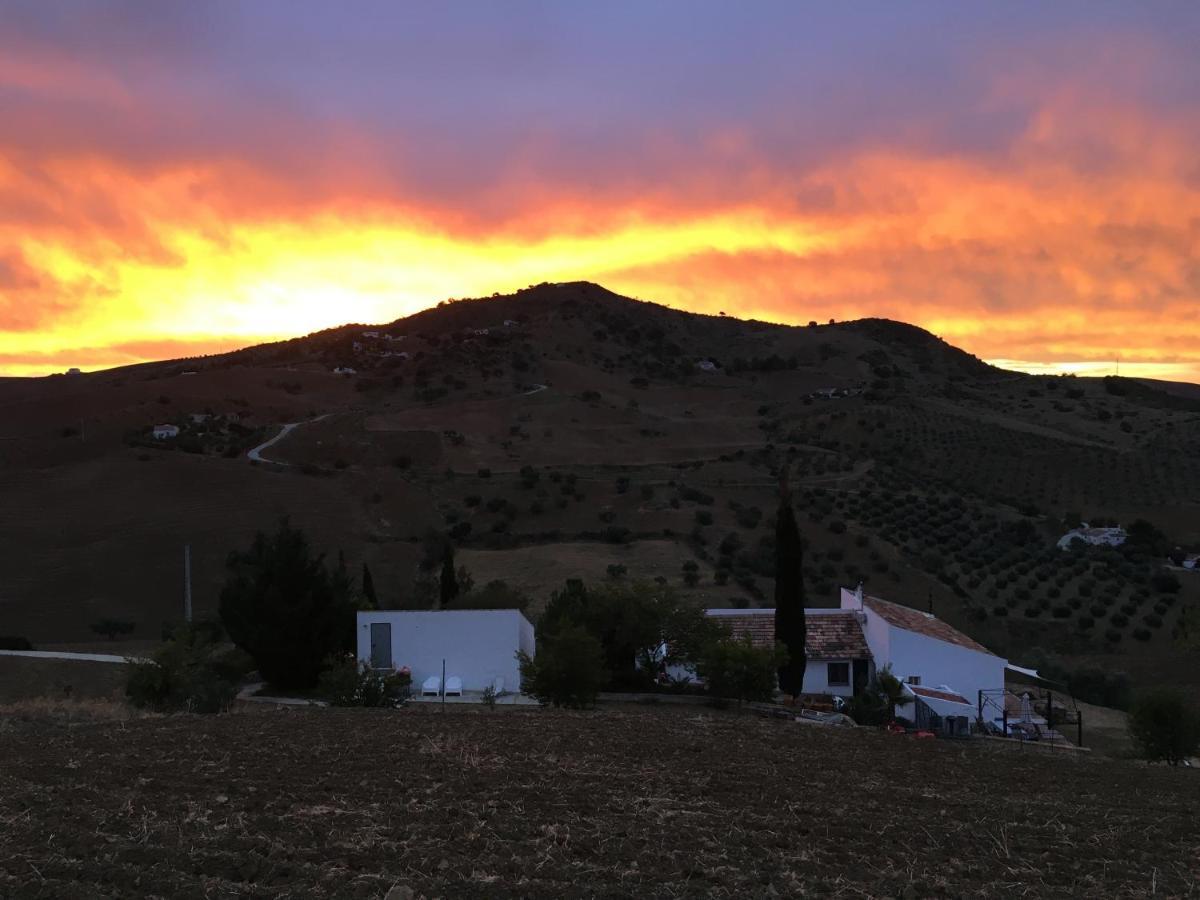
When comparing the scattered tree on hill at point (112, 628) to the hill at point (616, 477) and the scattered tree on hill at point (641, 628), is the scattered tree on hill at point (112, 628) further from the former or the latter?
the scattered tree on hill at point (641, 628)

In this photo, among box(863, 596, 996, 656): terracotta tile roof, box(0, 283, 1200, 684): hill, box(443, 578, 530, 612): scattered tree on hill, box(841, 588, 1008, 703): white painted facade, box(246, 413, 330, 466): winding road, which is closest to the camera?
box(841, 588, 1008, 703): white painted facade

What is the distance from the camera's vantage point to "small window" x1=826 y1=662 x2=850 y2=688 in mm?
31781

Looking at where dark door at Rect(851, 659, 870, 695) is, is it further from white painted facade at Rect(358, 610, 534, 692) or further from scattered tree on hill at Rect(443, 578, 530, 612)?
scattered tree on hill at Rect(443, 578, 530, 612)

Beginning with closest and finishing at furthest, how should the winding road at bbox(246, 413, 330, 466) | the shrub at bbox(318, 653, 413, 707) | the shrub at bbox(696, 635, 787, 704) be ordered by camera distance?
the shrub at bbox(318, 653, 413, 707)
the shrub at bbox(696, 635, 787, 704)
the winding road at bbox(246, 413, 330, 466)

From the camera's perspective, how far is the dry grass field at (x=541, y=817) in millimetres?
7602

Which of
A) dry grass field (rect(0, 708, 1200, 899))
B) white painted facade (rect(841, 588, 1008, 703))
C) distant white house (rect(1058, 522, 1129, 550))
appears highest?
distant white house (rect(1058, 522, 1129, 550))

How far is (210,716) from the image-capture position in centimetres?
1770

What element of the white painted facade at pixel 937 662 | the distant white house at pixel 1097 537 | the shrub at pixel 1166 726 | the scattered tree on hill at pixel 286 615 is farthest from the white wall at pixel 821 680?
the distant white house at pixel 1097 537

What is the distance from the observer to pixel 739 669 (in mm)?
25406

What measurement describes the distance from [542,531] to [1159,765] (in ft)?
131

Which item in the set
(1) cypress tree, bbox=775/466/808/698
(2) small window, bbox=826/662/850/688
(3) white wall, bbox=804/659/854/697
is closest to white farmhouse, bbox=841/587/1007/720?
(2) small window, bbox=826/662/850/688

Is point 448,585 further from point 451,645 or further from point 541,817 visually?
point 541,817

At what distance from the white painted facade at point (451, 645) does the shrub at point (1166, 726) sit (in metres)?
15.8

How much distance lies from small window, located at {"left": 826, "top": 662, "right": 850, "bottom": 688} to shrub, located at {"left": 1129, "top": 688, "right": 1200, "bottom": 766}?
11368 millimetres
